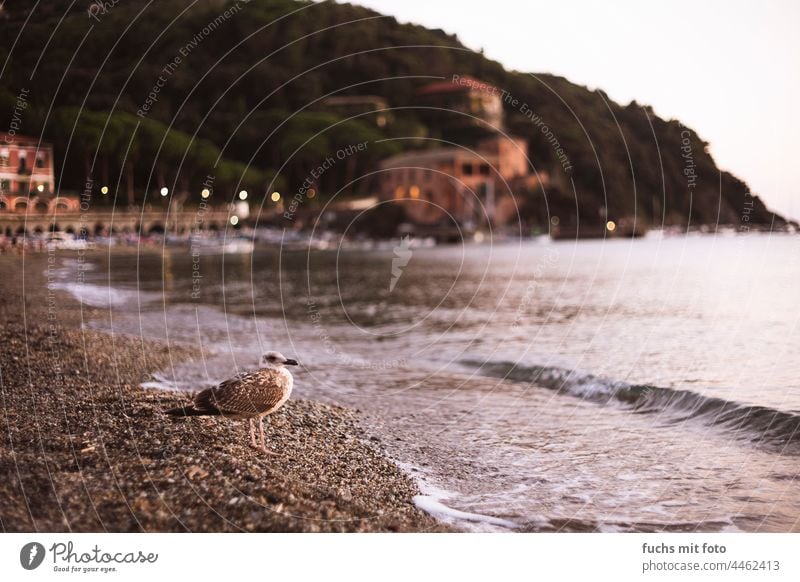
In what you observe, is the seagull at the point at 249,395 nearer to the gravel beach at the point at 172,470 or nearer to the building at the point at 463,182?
the gravel beach at the point at 172,470

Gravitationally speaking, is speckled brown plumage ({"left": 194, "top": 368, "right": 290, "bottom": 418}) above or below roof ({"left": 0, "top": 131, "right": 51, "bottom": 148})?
below

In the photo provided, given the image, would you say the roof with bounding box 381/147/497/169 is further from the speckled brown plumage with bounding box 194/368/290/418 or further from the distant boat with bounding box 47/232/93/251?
the speckled brown plumage with bounding box 194/368/290/418

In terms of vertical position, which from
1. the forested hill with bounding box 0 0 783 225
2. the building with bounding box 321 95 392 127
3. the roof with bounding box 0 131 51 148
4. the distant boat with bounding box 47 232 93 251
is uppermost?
the building with bounding box 321 95 392 127

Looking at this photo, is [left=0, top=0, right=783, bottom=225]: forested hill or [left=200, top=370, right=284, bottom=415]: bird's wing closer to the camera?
[left=200, top=370, right=284, bottom=415]: bird's wing

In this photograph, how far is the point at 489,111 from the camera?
80.0 meters

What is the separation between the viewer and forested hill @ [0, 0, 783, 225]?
36.2 ft

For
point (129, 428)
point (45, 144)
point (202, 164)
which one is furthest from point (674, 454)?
point (202, 164)

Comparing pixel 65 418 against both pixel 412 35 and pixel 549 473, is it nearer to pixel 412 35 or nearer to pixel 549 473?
pixel 549 473

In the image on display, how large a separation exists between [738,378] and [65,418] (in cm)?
874

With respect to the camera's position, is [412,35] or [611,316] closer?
[611,316]

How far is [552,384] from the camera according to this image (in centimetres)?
1053
